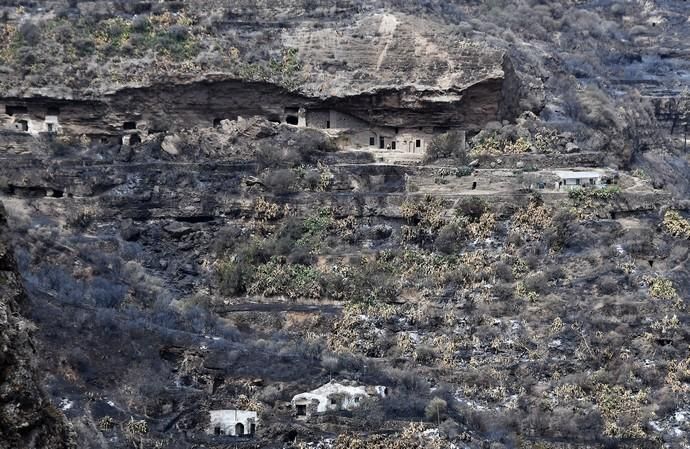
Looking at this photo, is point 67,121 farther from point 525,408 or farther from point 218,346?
point 525,408

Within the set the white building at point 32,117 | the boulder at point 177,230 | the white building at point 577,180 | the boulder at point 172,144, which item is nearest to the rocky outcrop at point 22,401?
the boulder at point 177,230

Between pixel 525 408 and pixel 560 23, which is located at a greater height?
pixel 560 23

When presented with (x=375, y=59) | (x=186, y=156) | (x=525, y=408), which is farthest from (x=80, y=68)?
(x=525, y=408)

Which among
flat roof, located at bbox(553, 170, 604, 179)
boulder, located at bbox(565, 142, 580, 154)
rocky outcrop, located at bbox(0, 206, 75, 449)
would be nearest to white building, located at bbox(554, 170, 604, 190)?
flat roof, located at bbox(553, 170, 604, 179)

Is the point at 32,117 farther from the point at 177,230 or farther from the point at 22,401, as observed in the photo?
the point at 22,401

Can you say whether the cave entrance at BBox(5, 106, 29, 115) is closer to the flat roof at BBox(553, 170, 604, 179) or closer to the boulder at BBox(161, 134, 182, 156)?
the boulder at BBox(161, 134, 182, 156)

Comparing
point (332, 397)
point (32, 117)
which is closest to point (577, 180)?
point (332, 397)
